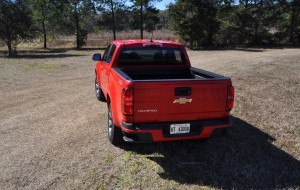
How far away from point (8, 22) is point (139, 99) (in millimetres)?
26524

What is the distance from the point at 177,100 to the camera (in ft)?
14.7

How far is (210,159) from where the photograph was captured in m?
5.19

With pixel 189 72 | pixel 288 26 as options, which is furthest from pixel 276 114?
pixel 288 26

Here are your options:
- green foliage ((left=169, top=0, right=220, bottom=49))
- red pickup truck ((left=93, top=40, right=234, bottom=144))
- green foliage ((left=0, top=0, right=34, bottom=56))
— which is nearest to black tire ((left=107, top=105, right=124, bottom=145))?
red pickup truck ((left=93, top=40, right=234, bottom=144))

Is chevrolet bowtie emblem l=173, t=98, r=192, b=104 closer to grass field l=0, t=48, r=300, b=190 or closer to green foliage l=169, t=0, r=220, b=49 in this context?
grass field l=0, t=48, r=300, b=190

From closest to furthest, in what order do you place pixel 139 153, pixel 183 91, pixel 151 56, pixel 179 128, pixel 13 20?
pixel 183 91
pixel 179 128
pixel 139 153
pixel 151 56
pixel 13 20

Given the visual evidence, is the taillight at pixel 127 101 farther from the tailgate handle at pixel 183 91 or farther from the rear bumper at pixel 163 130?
the tailgate handle at pixel 183 91

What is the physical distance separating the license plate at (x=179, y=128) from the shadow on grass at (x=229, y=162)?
648 millimetres

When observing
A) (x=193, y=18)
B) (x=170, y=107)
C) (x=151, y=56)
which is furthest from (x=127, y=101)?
(x=193, y=18)

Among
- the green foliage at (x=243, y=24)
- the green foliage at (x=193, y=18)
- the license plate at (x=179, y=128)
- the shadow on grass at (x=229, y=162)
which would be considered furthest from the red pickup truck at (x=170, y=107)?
the green foliage at (x=243, y=24)

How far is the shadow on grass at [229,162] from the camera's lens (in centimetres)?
452

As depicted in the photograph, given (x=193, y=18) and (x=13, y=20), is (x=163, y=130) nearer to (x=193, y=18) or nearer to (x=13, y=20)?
(x=13, y=20)

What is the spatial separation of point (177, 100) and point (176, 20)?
90.6ft

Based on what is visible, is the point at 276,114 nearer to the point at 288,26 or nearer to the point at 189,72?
the point at 189,72
